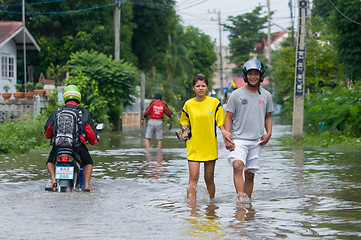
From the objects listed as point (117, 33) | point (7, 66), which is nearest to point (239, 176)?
point (7, 66)

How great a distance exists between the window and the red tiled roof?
130cm

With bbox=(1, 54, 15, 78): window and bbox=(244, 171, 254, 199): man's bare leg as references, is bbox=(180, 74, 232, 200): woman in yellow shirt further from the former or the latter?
bbox=(1, 54, 15, 78): window

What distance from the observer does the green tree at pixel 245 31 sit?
105 m

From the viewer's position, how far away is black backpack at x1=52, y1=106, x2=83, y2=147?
988cm

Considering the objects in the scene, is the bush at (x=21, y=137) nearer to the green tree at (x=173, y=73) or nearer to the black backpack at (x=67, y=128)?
the black backpack at (x=67, y=128)

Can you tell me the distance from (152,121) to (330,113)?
254 inches

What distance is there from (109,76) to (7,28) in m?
8.48

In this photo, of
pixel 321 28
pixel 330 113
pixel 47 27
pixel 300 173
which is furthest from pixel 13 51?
pixel 300 173

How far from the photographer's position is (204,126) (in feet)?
30.5

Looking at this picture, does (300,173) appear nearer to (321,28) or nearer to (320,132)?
(320,132)

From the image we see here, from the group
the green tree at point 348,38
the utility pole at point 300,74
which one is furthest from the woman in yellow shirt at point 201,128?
the green tree at point 348,38

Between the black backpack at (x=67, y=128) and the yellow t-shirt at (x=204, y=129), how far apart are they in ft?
→ 5.78

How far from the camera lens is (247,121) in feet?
29.5

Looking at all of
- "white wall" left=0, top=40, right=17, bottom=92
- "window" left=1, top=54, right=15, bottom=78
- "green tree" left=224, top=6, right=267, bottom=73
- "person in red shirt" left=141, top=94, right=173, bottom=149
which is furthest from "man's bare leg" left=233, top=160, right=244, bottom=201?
"green tree" left=224, top=6, right=267, bottom=73
